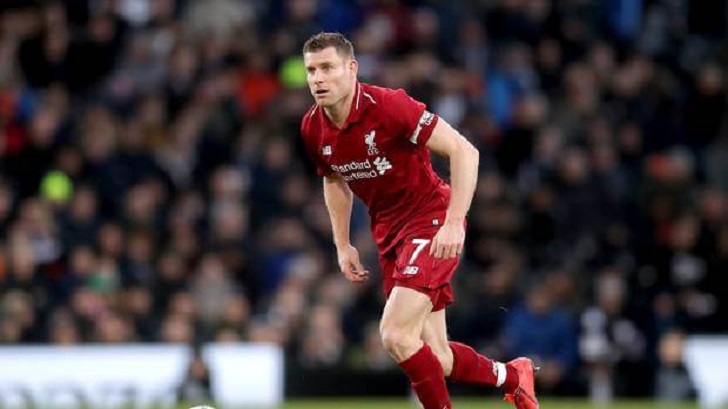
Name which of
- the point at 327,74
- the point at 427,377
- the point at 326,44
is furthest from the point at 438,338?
the point at 326,44

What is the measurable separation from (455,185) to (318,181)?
840 cm

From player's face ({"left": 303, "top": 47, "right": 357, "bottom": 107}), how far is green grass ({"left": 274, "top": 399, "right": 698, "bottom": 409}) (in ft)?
20.4

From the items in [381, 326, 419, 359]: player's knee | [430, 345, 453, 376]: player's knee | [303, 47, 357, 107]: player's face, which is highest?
[303, 47, 357, 107]: player's face

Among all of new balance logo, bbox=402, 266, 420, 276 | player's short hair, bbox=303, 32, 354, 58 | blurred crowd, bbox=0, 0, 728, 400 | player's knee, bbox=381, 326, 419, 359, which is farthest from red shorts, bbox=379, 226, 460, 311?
blurred crowd, bbox=0, 0, 728, 400

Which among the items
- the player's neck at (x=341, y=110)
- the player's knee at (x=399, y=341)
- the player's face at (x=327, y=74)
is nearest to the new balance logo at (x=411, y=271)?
the player's knee at (x=399, y=341)

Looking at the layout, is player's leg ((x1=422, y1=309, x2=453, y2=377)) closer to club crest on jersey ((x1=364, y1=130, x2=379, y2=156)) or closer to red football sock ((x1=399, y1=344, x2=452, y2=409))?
red football sock ((x1=399, y1=344, x2=452, y2=409))

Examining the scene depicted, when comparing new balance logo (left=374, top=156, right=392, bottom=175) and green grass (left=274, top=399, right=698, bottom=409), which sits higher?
new balance logo (left=374, top=156, right=392, bottom=175)

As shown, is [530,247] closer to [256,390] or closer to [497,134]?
[497,134]

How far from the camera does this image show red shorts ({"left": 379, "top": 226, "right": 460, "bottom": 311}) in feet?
31.6

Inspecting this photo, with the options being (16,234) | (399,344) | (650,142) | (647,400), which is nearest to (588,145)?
(650,142)

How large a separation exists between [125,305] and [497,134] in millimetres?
4132

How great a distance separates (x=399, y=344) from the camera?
31.1 ft

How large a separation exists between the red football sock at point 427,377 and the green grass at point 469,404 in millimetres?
5705

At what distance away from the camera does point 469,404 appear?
15.8m
